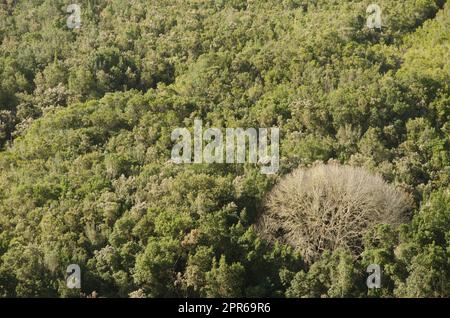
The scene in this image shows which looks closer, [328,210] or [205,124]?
[328,210]

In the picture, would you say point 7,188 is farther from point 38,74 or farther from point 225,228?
point 38,74

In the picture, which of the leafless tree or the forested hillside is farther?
the leafless tree

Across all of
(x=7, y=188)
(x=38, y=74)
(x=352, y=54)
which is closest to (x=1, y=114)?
(x=38, y=74)

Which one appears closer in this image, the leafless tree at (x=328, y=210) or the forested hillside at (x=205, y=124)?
the forested hillside at (x=205, y=124)

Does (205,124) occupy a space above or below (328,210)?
above
